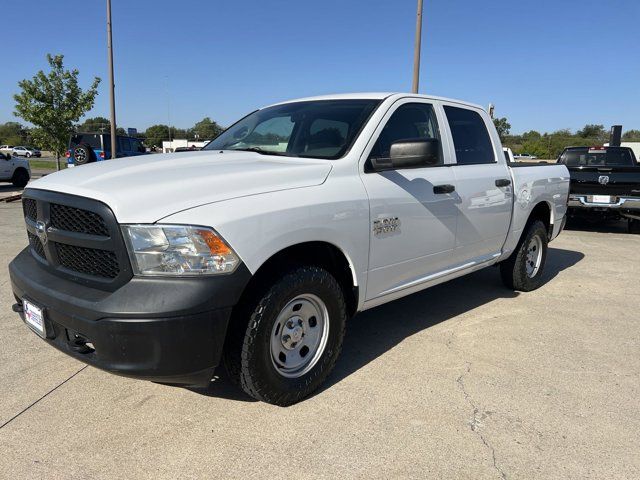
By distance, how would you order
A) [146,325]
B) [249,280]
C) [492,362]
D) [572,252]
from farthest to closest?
[572,252]
[492,362]
[249,280]
[146,325]

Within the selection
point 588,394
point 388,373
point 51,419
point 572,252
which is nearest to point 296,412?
point 388,373

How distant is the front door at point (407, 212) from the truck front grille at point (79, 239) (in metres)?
1.54

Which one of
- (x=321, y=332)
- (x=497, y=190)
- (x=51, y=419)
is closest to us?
(x=51, y=419)

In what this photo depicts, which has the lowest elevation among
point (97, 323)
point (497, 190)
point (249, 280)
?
point (97, 323)

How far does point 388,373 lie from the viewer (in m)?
3.42

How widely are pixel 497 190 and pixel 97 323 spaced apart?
355 cm

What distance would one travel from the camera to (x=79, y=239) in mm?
2496

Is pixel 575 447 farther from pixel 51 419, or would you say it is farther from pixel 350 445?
pixel 51 419

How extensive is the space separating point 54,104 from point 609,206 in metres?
22.2

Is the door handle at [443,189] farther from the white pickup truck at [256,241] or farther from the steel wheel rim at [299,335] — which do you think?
the steel wheel rim at [299,335]

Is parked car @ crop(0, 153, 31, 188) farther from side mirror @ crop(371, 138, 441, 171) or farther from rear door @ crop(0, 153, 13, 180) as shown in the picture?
side mirror @ crop(371, 138, 441, 171)

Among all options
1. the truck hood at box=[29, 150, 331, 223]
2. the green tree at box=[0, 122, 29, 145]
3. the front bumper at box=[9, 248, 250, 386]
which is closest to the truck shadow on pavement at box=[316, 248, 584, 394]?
the front bumper at box=[9, 248, 250, 386]

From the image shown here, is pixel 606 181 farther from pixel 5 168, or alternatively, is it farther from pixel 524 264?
pixel 5 168

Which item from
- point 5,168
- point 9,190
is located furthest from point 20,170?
point 9,190
